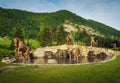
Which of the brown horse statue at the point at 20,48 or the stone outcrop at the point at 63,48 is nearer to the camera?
the brown horse statue at the point at 20,48

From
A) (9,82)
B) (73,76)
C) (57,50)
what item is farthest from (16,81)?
(57,50)

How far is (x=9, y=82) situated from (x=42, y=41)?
66.7m

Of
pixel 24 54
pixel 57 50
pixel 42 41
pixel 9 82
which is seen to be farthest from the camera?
pixel 42 41

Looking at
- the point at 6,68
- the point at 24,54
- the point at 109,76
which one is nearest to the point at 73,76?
the point at 109,76

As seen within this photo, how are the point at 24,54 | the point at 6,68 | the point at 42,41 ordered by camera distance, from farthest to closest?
the point at 42,41
the point at 24,54
the point at 6,68

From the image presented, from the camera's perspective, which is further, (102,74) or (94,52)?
(94,52)

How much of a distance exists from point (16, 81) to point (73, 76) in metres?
5.38

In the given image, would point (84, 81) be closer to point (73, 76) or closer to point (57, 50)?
point (73, 76)

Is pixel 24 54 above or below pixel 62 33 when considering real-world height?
below

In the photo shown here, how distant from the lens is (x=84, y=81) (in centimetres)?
1773

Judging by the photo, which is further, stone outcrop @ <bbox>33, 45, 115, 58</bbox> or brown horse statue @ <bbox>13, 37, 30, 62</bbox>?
stone outcrop @ <bbox>33, 45, 115, 58</bbox>

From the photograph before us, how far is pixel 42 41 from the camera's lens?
276 feet

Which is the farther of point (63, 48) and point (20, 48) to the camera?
point (63, 48)

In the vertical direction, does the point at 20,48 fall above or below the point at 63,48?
above
